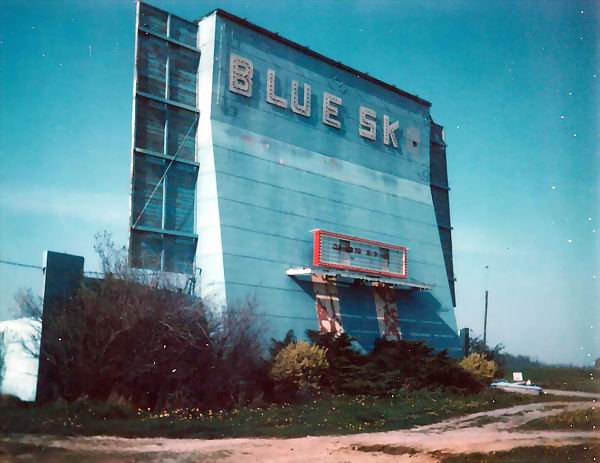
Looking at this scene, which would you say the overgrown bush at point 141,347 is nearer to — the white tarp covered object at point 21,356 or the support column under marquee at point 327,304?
the white tarp covered object at point 21,356

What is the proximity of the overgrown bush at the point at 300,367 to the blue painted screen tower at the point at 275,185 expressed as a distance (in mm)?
2407

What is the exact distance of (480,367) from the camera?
2609 cm

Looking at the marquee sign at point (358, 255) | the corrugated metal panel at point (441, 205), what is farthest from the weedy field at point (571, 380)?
the marquee sign at point (358, 255)

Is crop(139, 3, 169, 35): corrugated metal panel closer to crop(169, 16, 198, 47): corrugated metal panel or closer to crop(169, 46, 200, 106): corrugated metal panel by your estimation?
crop(169, 16, 198, 47): corrugated metal panel

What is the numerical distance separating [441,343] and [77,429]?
20405mm

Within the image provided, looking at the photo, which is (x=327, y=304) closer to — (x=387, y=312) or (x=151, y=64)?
(x=387, y=312)

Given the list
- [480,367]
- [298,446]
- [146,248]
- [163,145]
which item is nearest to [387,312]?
[480,367]

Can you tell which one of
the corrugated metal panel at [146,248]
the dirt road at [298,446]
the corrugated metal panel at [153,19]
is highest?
the corrugated metal panel at [153,19]

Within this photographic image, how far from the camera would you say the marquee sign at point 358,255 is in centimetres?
2348

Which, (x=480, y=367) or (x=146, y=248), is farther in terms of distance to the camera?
(x=480, y=367)

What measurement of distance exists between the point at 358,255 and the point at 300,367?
6893 millimetres

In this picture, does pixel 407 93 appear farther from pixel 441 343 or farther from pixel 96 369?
pixel 96 369

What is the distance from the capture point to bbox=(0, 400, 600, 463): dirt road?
10195 millimetres

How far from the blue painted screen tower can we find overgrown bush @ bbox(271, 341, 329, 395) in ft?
7.90
